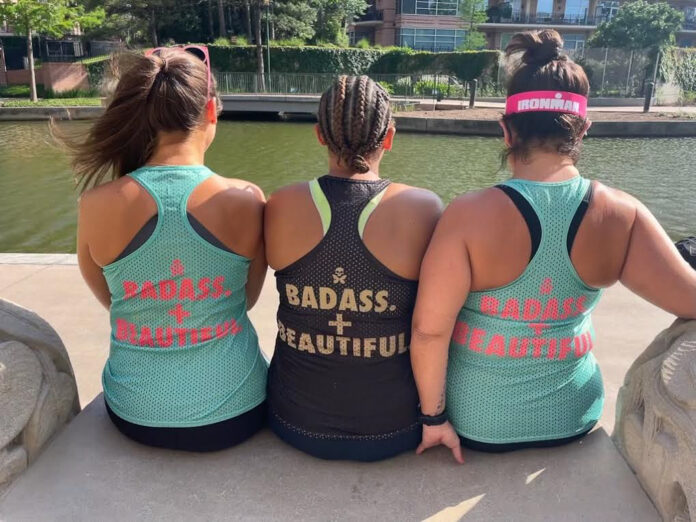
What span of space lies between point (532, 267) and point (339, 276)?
1.79 ft

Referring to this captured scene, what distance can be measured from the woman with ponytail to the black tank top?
18cm

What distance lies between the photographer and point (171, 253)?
178 cm

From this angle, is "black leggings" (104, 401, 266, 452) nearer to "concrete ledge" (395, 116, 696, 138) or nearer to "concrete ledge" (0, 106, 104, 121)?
"concrete ledge" (395, 116, 696, 138)

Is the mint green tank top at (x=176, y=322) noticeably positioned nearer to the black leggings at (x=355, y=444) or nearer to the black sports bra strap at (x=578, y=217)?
the black leggings at (x=355, y=444)

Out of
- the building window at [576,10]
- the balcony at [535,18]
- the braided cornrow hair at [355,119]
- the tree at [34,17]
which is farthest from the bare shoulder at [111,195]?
the building window at [576,10]

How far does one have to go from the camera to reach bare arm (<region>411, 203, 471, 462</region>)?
167 centimetres

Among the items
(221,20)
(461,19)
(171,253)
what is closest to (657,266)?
(171,253)

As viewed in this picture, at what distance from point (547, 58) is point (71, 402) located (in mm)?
1902

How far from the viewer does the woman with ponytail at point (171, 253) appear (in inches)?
70.1

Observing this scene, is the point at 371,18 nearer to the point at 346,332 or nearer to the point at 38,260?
the point at 38,260

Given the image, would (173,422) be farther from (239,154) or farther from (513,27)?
(513,27)

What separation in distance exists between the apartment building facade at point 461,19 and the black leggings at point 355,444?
141 feet

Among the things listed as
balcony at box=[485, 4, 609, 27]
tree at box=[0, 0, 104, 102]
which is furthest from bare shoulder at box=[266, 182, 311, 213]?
balcony at box=[485, 4, 609, 27]

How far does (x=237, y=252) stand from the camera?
188 cm
